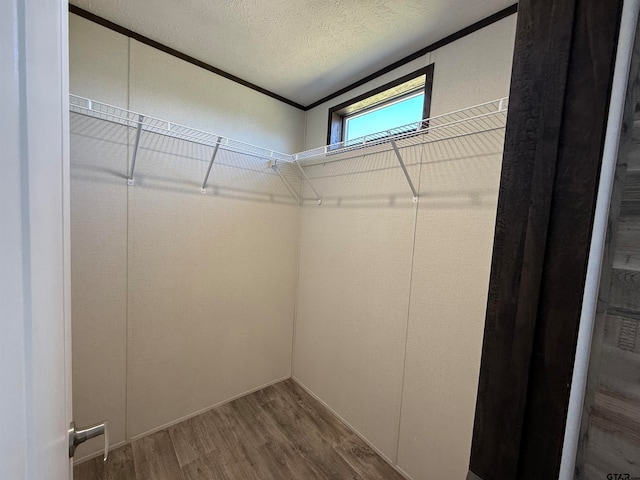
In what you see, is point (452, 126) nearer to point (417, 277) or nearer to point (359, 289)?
point (417, 277)

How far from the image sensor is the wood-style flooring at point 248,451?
1.54 m

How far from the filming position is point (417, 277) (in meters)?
1.54

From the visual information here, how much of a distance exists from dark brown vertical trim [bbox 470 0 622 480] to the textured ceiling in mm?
1024

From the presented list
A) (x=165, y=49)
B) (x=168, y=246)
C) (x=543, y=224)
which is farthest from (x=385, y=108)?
(x=168, y=246)

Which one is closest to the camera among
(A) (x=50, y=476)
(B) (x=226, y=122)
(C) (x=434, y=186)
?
(A) (x=50, y=476)

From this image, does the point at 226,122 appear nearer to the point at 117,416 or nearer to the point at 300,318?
the point at 300,318

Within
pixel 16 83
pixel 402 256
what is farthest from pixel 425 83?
pixel 16 83

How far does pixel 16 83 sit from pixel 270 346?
2358mm

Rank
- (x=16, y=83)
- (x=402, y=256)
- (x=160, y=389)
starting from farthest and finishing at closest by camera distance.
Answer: (x=160, y=389)
(x=402, y=256)
(x=16, y=83)

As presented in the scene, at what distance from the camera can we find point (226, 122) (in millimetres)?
1957

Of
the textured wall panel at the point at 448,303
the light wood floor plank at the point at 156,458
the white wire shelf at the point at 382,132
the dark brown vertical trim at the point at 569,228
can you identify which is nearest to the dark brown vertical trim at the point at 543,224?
the dark brown vertical trim at the point at 569,228

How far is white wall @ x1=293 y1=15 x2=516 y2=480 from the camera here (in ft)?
4.25

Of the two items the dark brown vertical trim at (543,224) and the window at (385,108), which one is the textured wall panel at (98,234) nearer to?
the window at (385,108)

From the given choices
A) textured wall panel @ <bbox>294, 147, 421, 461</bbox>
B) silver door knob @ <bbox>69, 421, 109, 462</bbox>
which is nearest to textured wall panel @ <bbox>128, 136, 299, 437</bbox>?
textured wall panel @ <bbox>294, 147, 421, 461</bbox>
